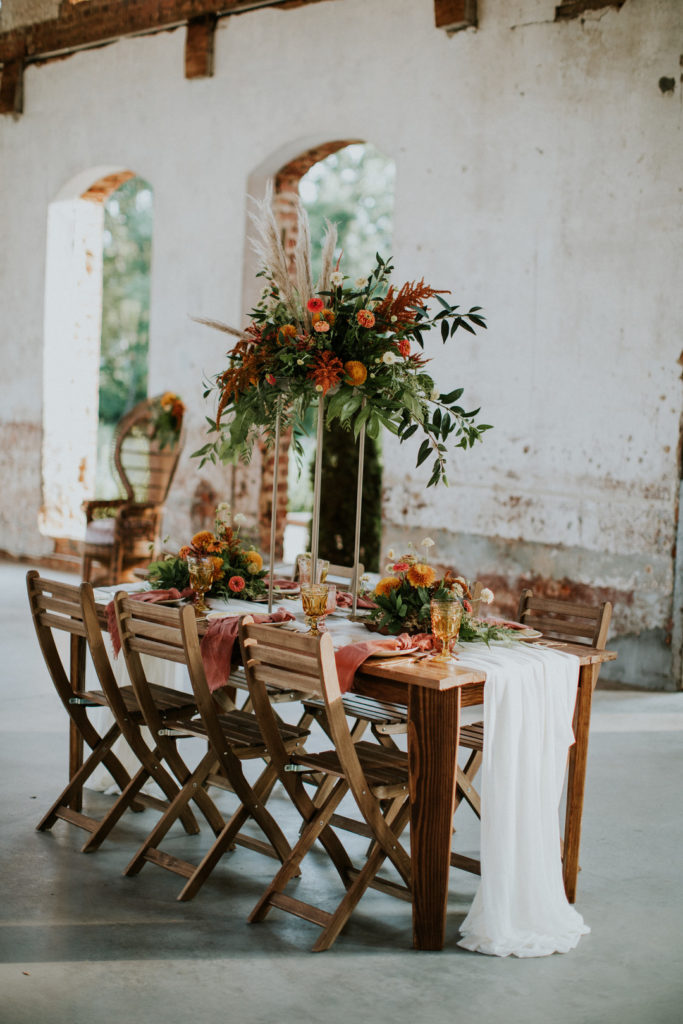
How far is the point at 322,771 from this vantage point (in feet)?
12.1

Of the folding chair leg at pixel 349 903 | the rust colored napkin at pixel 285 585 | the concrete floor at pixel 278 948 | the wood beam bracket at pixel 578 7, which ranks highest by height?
the wood beam bracket at pixel 578 7

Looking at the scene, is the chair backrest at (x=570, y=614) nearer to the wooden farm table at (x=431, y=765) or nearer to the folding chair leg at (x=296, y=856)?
the wooden farm table at (x=431, y=765)

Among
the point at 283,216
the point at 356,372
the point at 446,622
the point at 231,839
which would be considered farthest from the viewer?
the point at 283,216

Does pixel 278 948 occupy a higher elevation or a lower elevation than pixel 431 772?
lower

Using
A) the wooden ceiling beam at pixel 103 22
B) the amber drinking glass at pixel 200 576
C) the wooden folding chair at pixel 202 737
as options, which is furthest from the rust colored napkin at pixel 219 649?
the wooden ceiling beam at pixel 103 22

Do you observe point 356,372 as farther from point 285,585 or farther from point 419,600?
point 285,585

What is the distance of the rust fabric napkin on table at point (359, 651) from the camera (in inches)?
145

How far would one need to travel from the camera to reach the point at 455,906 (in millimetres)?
3939

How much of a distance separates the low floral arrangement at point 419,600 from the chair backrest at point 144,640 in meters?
0.73

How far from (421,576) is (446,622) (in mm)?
329

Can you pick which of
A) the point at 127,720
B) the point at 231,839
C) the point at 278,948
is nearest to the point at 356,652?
the point at 231,839

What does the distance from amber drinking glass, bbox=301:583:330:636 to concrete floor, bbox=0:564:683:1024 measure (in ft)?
2.95

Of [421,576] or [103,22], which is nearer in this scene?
[421,576]

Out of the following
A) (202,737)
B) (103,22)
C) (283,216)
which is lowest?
(202,737)
